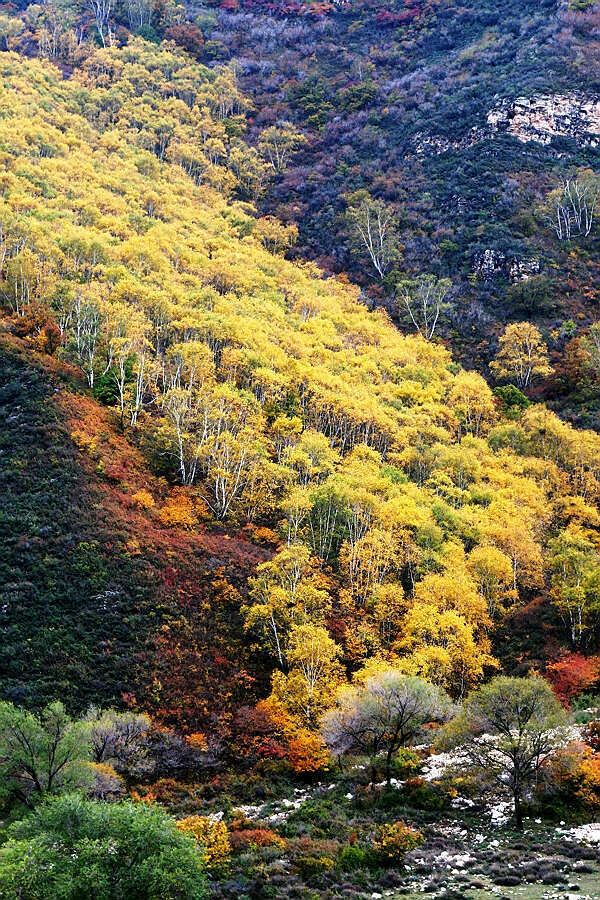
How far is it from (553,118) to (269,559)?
101760mm

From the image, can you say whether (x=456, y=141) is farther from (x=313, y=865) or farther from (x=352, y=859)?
(x=313, y=865)

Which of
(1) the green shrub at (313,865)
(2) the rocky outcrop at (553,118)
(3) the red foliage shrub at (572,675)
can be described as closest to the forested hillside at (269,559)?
(1) the green shrub at (313,865)

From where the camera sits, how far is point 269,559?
4712cm

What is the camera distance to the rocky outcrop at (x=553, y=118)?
114375 millimetres

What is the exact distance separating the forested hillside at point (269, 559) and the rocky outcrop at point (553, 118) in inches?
745

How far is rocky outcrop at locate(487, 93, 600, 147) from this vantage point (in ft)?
375

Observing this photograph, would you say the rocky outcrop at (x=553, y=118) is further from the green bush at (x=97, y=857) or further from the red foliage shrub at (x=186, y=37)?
the green bush at (x=97, y=857)

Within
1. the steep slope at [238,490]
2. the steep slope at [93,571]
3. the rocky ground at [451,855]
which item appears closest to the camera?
the rocky ground at [451,855]

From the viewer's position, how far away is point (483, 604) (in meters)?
46.6

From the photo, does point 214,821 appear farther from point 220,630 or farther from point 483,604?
point 483,604

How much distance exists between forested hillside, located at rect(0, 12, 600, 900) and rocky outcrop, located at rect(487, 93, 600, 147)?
62.1 feet

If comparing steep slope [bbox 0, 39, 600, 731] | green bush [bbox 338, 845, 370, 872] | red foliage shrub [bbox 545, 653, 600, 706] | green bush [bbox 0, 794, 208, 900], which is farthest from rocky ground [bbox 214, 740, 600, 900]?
red foliage shrub [bbox 545, 653, 600, 706]

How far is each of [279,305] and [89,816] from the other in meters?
64.7

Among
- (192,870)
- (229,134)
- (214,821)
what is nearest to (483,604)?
(214,821)
